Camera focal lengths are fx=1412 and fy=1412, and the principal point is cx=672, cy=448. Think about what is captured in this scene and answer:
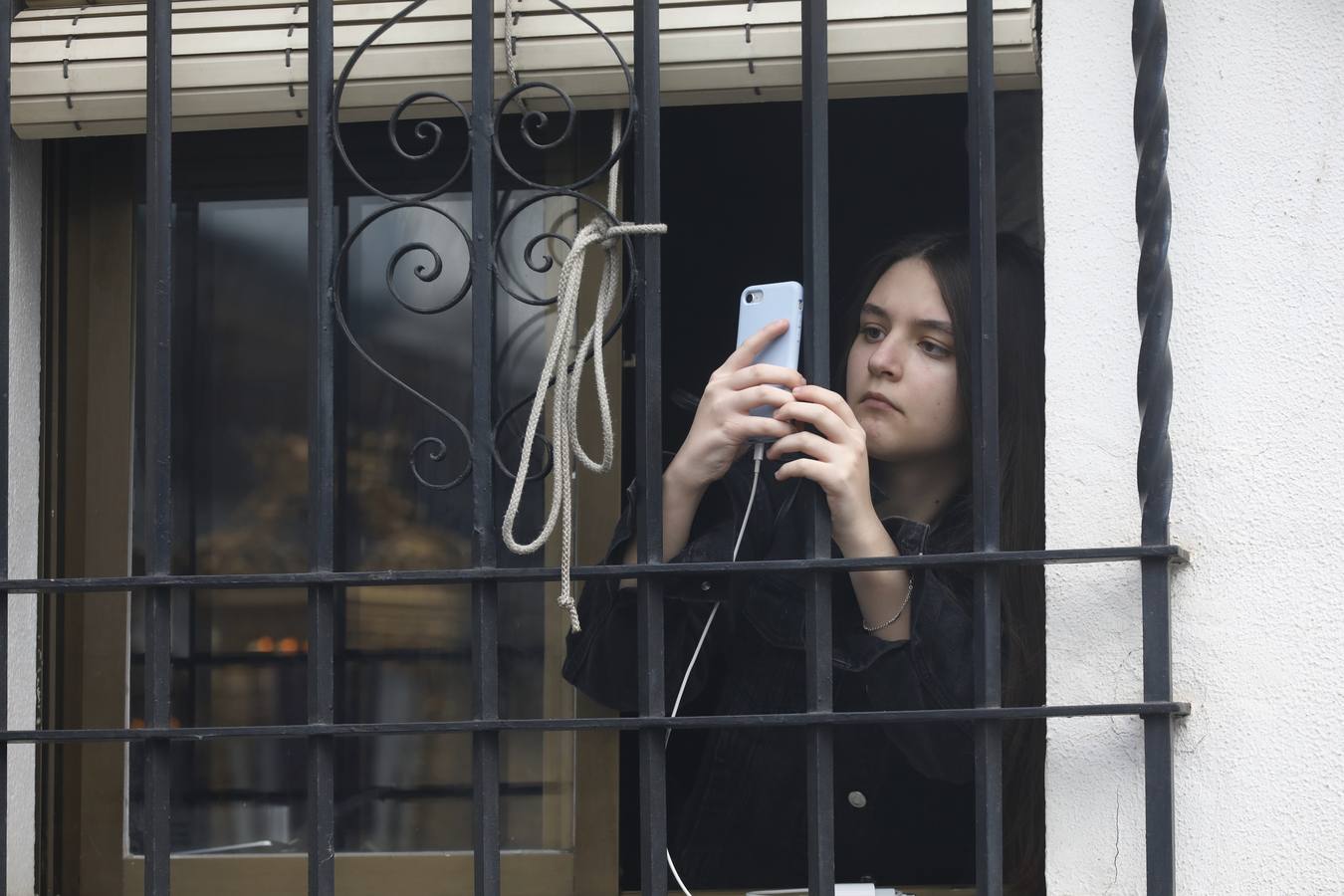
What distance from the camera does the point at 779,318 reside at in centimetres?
185

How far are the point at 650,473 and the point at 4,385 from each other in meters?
0.92

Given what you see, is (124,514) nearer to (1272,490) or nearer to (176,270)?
(176,270)

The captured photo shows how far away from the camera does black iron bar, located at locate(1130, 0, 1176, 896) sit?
1688 mm

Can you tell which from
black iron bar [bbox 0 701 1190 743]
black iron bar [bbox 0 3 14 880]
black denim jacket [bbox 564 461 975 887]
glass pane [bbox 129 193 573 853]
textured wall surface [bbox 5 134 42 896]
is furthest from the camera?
glass pane [bbox 129 193 573 853]

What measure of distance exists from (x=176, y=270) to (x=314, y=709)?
3.05 ft

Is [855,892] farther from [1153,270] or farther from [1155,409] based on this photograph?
[1153,270]

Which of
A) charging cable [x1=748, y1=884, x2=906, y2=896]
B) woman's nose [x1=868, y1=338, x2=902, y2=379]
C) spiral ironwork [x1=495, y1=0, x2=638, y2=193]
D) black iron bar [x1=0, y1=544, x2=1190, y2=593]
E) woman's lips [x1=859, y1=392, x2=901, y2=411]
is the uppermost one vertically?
spiral ironwork [x1=495, y1=0, x2=638, y2=193]

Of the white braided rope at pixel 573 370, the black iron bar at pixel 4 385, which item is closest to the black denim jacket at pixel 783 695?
the white braided rope at pixel 573 370

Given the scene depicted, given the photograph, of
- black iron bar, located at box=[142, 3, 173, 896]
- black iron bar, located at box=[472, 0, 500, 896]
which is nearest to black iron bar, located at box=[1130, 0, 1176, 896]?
black iron bar, located at box=[472, 0, 500, 896]

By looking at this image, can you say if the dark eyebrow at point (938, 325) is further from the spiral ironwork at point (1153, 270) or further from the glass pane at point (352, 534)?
the glass pane at point (352, 534)

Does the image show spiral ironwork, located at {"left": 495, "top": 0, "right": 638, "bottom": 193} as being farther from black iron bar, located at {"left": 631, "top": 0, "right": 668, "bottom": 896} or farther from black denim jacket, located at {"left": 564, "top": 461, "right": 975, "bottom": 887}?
black denim jacket, located at {"left": 564, "top": 461, "right": 975, "bottom": 887}

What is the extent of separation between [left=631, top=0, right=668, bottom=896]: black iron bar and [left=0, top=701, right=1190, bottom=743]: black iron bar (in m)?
0.05

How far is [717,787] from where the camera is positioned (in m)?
2.40

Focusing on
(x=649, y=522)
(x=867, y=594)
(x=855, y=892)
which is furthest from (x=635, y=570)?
(x=855, y=892)
